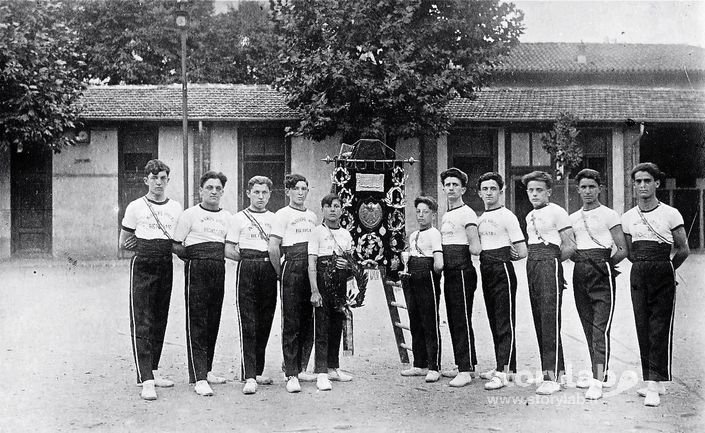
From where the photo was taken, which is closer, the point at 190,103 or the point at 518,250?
the point at 518,250

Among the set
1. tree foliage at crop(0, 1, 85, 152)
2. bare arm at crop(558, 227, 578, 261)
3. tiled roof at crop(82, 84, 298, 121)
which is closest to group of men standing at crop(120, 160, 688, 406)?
bare arm at crop(558, 227, 578, 261)

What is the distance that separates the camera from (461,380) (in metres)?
6.29

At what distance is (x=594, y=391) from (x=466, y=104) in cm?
1644

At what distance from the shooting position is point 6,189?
2048 centimetres

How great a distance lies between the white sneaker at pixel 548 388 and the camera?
5812 millimetres

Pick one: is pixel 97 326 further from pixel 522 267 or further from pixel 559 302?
pixel 522 267

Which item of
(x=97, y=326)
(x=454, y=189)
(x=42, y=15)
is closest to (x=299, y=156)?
(x=42, y=15)

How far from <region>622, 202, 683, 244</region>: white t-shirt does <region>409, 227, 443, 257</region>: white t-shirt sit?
160cm

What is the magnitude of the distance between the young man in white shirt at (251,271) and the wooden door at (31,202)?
53.4 ft

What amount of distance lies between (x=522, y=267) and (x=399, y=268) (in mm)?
9111

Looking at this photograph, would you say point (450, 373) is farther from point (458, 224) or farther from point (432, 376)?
point (458, 224)

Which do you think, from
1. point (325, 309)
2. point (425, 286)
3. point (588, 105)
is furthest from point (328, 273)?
point (588, 105)

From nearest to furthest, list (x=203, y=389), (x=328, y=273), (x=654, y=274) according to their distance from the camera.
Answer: (x=654, y=274) → (x=203, y=389) → (x=328, y=273)

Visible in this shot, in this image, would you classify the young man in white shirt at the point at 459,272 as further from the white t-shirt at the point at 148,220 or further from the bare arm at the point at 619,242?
the white t-shirt at the point at 148,220
